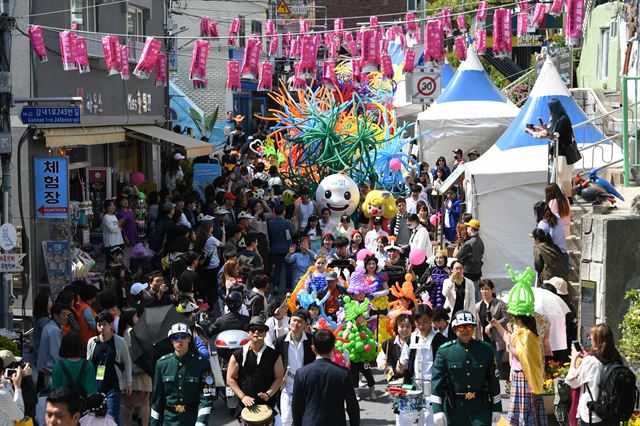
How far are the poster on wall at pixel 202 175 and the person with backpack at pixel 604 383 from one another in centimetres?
1565

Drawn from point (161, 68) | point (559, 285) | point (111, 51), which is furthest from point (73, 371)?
point (161, 68)

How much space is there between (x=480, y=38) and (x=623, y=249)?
15.0 metres

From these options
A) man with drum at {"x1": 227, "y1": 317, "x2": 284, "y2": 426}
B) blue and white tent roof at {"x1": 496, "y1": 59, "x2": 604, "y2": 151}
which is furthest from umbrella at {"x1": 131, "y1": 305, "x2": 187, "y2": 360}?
blue and white tent roof at {"x1": 496, "y1": 59, "x2": 604, "y2": 151}

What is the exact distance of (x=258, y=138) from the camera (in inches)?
1313

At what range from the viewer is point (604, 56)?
103ft

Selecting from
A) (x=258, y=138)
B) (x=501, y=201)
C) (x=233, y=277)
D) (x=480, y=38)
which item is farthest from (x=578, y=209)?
(x=258, y=138)

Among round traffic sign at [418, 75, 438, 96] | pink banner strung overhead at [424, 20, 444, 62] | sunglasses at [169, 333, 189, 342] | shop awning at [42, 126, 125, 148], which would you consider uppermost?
pink banner strung overhead at [424, 20, 444, 62]

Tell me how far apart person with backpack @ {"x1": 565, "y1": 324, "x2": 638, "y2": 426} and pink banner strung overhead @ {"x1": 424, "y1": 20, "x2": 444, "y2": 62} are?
1678 centimetres

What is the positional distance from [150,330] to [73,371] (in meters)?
1.71

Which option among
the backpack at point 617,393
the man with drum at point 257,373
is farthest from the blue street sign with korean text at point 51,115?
the backpack at point 617,393

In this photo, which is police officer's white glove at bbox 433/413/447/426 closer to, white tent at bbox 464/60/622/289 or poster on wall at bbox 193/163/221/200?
white tent at bbox 464/60/622/289

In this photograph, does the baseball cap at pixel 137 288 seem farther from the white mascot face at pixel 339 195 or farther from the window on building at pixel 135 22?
the window on building at pixel 135 22

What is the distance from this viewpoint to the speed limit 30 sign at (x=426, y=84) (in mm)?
27453

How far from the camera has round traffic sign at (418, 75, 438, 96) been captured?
27469mm
